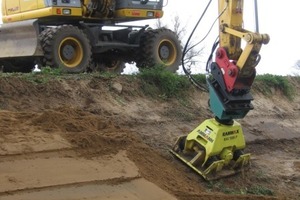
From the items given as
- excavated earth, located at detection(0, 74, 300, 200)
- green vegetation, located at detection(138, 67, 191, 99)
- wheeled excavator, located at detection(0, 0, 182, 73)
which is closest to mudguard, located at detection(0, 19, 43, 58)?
wheeled excavator, located at detection(0, 0, 182, 73)

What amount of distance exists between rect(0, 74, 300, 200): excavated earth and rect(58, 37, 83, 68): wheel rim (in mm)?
1537

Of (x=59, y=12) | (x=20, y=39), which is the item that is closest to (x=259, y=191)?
(x=59, y=12)

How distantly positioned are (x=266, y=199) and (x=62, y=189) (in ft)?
9.04

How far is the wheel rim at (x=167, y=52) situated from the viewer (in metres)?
12.1

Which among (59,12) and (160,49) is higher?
(59,12)

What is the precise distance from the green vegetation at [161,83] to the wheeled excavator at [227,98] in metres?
2.30

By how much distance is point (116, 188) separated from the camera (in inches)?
235

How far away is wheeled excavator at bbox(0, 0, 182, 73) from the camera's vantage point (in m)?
10.5

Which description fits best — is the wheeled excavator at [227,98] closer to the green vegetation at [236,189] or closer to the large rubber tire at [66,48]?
the green vegetation at [236,189]

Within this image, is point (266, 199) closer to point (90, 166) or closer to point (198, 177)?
point (198, 177)

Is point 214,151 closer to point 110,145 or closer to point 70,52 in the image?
point 110,145

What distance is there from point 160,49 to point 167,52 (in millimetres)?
227

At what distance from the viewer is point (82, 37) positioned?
10.6m

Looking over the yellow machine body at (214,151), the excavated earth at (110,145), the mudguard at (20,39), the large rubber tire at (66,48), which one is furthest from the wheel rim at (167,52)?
the yellow machine body at (214,151)
